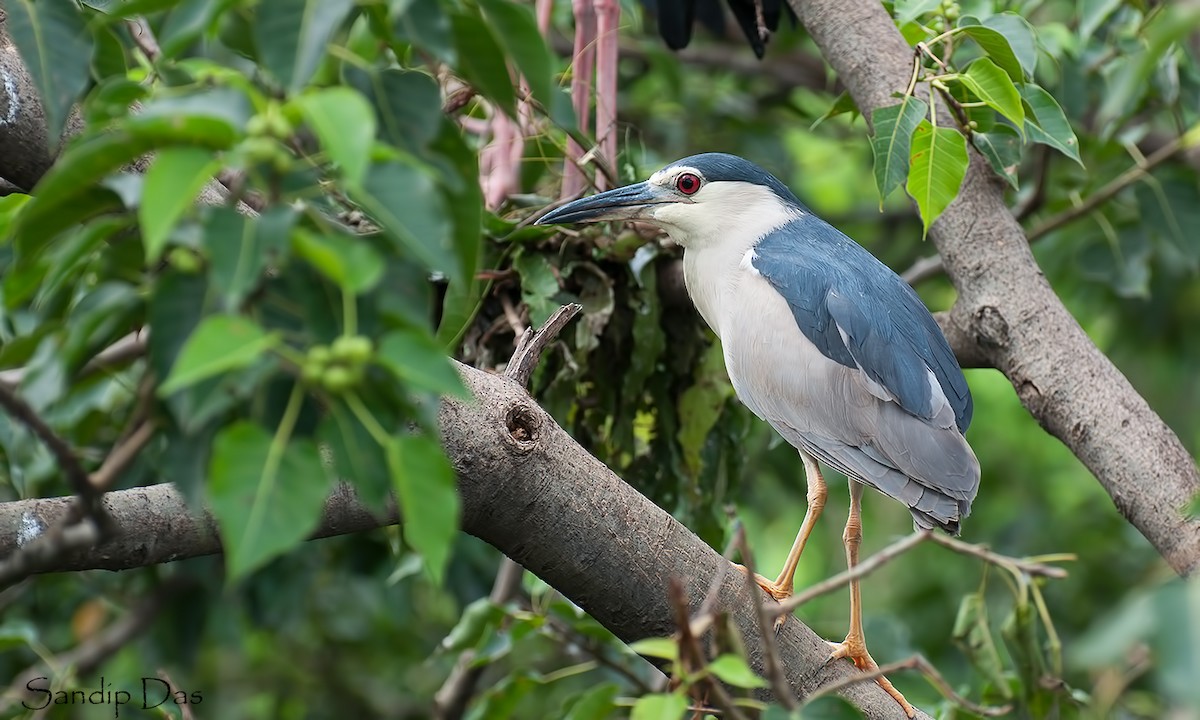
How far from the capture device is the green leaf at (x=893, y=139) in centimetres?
201

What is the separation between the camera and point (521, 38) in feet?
3.91

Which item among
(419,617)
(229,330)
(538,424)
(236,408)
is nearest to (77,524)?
(236,408)

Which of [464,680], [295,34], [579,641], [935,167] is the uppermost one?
[295,34]

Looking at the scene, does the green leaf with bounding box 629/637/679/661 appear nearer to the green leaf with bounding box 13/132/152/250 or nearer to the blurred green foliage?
the blurred green foliage

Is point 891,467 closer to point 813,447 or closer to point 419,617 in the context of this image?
point 813,447

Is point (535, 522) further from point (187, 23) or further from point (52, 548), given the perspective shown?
point (187, 23)

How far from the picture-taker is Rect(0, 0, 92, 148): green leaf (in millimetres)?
1325

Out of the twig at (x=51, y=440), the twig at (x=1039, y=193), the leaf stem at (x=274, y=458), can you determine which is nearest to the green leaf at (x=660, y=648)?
the leaf stem at (x=274, y=458)

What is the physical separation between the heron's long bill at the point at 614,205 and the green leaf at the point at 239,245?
158 cm

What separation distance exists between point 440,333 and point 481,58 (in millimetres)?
1139

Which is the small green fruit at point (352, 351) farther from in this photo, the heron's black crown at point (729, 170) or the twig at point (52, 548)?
the heron's black crown at point (729, 170)

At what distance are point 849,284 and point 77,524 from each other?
1777 millimetres

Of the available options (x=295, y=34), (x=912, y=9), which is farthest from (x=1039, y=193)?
(x=295, y=34)

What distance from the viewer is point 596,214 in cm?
264
